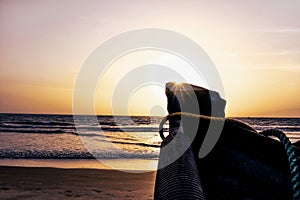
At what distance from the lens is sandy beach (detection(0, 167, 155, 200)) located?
7.74 meters

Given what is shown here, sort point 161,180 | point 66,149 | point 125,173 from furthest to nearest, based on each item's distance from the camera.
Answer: point 66,149, point 125,173, point 161,180

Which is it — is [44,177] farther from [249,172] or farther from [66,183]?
[249,172]

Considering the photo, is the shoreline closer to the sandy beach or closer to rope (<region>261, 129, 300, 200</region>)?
the sandy beach

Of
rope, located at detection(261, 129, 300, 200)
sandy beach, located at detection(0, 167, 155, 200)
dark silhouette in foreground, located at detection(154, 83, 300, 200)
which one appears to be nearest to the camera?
rope, located at detection(261, 129, 300, 200)

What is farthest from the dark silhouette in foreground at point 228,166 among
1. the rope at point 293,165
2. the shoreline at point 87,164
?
the shoreline at point 87,164

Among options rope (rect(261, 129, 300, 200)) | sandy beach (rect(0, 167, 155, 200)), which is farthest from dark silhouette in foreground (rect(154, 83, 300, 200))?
sandy beach (rect(0, 167, 155, 200))

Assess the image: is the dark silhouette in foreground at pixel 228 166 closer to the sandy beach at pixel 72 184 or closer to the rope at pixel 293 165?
the rope at pixel 293 165

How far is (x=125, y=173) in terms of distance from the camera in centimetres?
1067

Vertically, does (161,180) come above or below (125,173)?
above

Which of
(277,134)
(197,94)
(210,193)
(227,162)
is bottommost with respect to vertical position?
(210,193)

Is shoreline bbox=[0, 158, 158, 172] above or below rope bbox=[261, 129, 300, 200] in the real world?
below

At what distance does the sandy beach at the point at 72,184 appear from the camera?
7736 mm

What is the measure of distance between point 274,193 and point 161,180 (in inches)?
19.3

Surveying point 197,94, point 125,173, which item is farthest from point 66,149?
point 197,94
